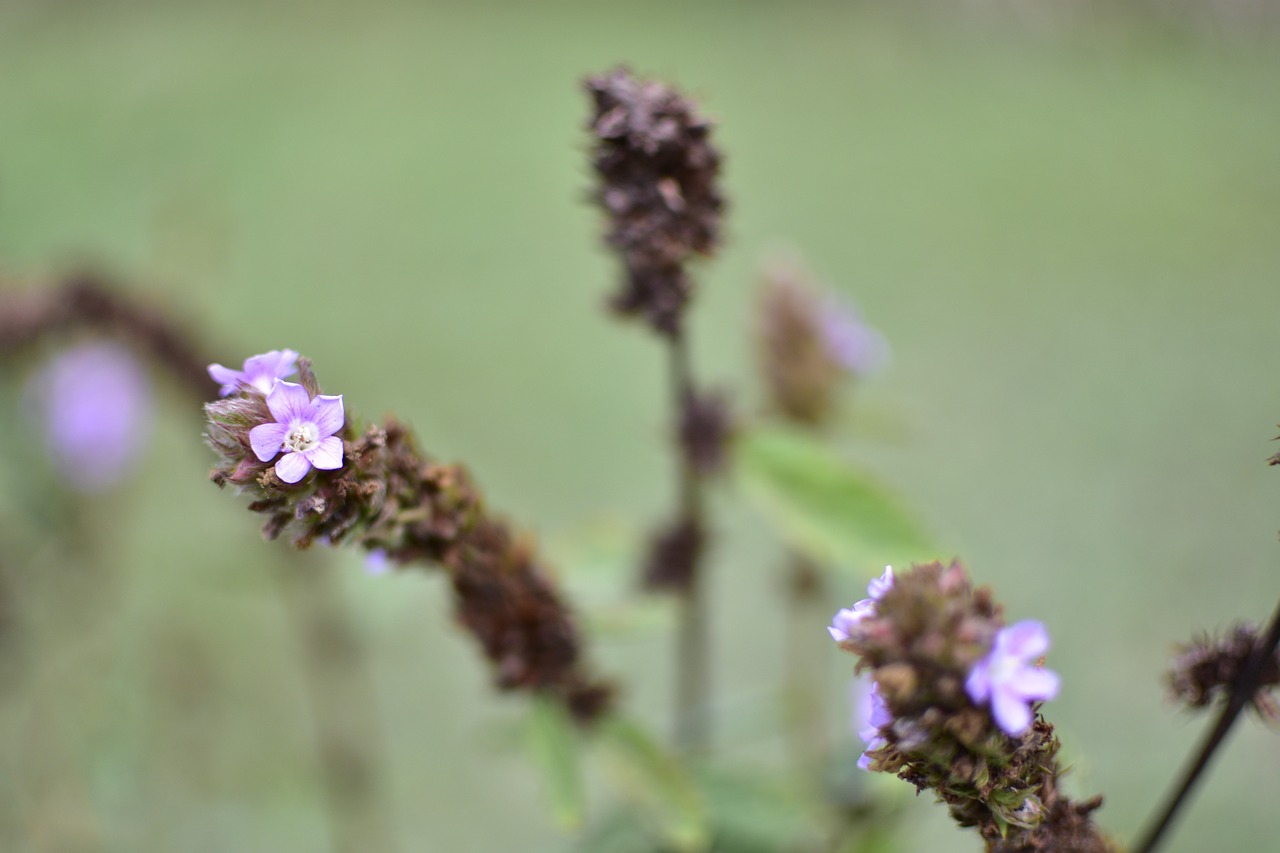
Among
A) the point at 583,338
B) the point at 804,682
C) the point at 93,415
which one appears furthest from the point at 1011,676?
the point at 583,338

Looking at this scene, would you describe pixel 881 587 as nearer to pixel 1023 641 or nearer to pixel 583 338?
pixel 1023 641

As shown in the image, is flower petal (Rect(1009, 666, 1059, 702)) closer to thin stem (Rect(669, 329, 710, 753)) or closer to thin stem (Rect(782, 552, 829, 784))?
thin stem (Rect(669, 329, 710, 753))

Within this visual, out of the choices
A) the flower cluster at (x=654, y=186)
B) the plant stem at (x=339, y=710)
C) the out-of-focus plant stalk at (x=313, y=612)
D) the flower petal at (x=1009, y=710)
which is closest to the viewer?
the flower petal at (x=1009, y=710)

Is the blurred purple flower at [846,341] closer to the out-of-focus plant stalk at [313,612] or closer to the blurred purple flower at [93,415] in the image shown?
the out-of-focus plant stalk at [313,612]

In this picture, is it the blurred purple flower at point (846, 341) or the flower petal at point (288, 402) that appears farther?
the blurred purple flower at point (846, 341)

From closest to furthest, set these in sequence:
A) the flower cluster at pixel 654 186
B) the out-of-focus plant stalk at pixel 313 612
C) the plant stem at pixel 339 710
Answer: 1. the flower cluster at pixel 654 186
2. the out-of-focus plant stalk at pixel 313 612
3. the plant stem at pixel 339 710

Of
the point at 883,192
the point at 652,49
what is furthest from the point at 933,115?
the point at 652,49

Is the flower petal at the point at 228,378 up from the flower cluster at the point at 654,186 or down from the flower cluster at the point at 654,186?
down

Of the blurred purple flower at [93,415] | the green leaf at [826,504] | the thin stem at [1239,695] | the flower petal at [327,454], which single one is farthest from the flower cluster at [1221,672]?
the blurred purple flower at [93,415]

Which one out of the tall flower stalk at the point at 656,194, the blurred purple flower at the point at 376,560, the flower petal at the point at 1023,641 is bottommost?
the flower petal at the point at 1023,641
